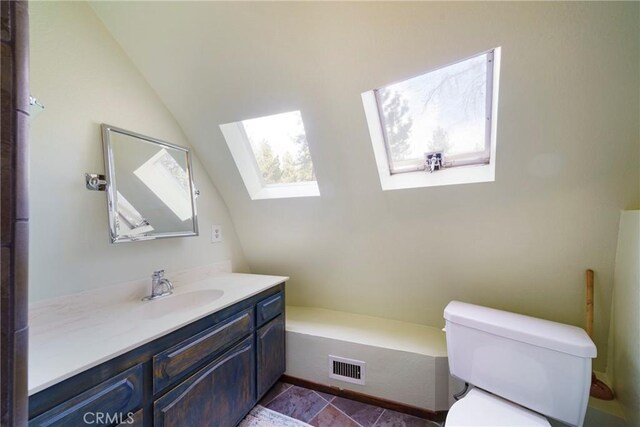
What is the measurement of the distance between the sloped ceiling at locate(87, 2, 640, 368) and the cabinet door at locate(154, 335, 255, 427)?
0.95 metres

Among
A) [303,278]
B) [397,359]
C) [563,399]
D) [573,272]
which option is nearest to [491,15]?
[573,272]

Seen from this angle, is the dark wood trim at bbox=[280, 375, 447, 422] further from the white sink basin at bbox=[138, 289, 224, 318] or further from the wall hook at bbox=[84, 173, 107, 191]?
the wall hook at bbox=[84, 173, 107, 191]

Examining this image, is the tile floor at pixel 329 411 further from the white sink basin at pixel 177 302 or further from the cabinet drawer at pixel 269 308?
the white sink basin at pixel 177 302

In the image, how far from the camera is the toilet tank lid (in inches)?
41.5

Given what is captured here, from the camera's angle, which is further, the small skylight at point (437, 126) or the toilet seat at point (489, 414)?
the small skylight at point (437, 126)

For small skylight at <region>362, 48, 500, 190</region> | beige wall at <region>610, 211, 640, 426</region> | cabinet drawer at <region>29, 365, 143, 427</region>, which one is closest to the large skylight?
small skylight at <region>362, 48, 500, 190</region>

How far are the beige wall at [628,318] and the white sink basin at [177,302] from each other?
79.7 inches

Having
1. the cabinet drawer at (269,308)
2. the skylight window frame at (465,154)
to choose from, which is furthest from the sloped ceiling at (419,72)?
the cabinet drawer at (269,308)

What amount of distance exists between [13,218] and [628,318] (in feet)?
6.80

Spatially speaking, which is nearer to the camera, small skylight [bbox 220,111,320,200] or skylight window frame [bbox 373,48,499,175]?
skylight window frame [bbox 373,48,499,175]

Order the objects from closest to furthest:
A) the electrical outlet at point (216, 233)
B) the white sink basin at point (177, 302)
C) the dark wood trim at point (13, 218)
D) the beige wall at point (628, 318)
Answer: the dark wood trim at point (13, 218) → the beige wall at point (628, 318) → the white sink basin at point (177, 302) → the electrical outlet at point (216, 233)

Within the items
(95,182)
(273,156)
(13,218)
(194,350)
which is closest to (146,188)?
(95,182)

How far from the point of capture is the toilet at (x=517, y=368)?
1054mm

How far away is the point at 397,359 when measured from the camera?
Answer: 1.57m
